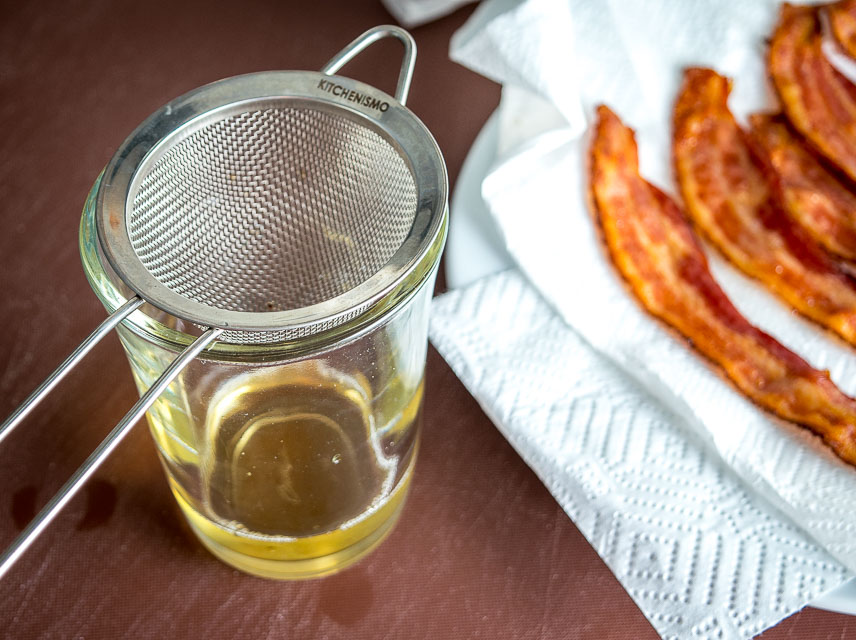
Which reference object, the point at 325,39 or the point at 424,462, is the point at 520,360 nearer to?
the point at 424,462

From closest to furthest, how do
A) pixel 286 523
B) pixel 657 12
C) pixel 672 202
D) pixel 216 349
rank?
pixel 216 349 < pixel 286 523 < pixel 672 202 < pixel 657 12

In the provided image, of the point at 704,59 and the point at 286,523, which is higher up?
the point at 704,59

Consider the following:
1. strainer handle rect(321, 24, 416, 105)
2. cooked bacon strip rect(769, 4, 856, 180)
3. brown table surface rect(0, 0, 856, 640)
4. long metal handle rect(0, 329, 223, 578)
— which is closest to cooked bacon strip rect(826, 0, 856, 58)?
cooked bacon strip rect(769, 4, 856, 180)

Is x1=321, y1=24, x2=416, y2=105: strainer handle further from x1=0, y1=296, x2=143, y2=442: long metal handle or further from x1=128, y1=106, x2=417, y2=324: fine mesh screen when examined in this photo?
x1=0, y1=296, x2=143, y2=442: long metal handle

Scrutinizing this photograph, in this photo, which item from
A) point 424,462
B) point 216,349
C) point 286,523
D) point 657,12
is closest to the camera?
point 216,349

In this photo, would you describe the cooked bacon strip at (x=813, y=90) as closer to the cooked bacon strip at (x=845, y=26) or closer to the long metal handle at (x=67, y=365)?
the cooked bacon strip at (x=845, y=26)

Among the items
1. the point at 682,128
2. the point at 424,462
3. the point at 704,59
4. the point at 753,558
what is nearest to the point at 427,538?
the point at 424,462
